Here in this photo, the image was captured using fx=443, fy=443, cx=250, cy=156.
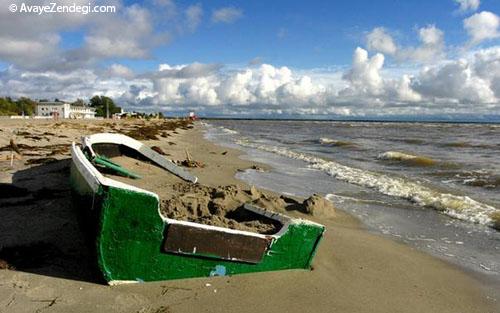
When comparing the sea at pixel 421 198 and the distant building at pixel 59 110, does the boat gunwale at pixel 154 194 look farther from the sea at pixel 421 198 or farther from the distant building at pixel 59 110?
the distant building at pixel 59 110

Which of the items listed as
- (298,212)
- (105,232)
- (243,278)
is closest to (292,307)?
(243,278)

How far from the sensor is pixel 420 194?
10.4 meters

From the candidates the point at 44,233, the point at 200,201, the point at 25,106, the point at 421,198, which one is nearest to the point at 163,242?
the point at 200,201

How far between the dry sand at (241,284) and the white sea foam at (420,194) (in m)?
3.05

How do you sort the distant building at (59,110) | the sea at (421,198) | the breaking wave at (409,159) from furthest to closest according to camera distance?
the distant building at (59,110) → the breaking wave at (409,159) → the sea at (421,198)

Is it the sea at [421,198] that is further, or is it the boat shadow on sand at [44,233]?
the sea at [421,198]

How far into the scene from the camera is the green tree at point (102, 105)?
Answer: 419 ft

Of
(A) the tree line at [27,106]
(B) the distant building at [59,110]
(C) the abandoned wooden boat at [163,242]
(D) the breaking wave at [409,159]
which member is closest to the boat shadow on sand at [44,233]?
(C) the abandoned wooden boat at [163,242]

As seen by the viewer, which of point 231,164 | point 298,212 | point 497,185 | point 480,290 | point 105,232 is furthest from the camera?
point 231,164

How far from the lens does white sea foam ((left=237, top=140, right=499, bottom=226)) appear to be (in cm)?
875

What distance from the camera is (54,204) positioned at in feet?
22.0

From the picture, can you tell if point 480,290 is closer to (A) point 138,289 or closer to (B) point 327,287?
(B) point 327,287

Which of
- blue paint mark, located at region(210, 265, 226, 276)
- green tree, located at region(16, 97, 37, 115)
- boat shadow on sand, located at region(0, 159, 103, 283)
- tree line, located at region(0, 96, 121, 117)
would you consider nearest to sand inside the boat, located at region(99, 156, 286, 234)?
blue paint mark, located at region(210, 265, 226, 276)

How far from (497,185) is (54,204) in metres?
11.5
